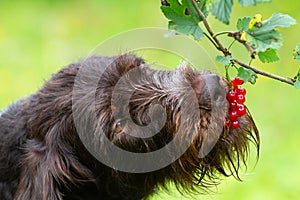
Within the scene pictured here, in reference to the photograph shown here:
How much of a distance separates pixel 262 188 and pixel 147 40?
1924 millimetres

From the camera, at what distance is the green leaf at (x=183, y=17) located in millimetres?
2660

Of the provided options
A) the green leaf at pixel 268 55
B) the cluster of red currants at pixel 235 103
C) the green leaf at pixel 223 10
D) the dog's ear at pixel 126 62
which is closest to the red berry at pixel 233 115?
the cluster of red currants at pixel 235 103

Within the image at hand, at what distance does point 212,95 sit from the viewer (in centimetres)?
314

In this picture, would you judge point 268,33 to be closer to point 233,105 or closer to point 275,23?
point 275,23

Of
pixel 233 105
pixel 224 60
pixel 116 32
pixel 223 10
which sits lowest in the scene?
pixel 116 32

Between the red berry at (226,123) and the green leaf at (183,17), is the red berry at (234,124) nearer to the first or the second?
the red berry at (226,123)

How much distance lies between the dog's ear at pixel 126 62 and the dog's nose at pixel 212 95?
0.45 meters

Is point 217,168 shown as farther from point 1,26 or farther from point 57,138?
point 1,26

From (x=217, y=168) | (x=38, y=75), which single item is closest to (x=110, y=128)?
(x=217, y=168)

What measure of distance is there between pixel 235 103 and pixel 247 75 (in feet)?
1.17

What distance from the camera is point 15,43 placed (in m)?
8.71

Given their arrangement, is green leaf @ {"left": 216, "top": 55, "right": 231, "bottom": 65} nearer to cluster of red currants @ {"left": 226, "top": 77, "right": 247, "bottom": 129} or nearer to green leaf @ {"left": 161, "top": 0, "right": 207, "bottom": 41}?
green leaf @ {"left": 161, "top": 0, "right": 207, "bottom": 41}

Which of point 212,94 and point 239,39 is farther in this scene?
point 212,94

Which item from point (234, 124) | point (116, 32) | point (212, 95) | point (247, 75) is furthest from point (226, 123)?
point (116, 32)
